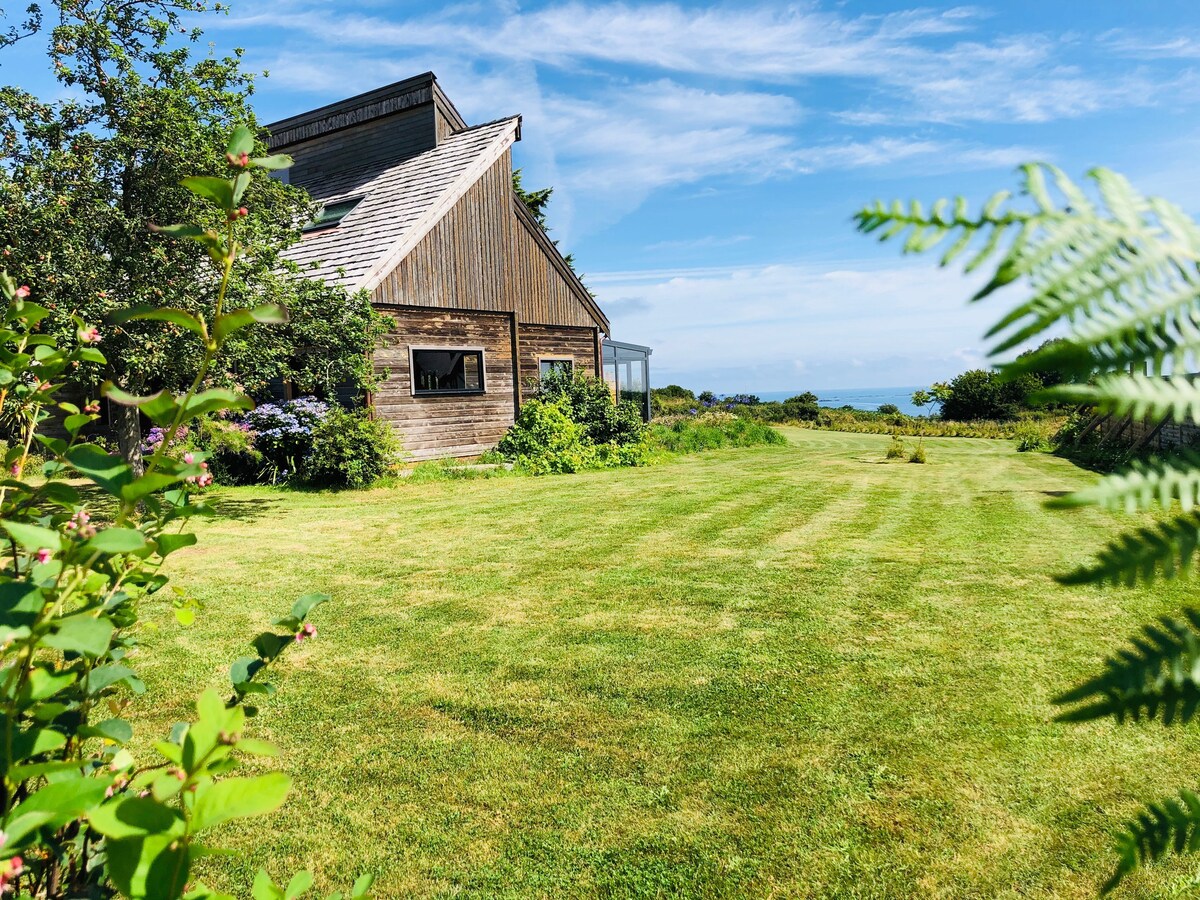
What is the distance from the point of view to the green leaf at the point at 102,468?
1.01 metres

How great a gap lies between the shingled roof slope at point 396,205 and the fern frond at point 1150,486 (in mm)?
14069

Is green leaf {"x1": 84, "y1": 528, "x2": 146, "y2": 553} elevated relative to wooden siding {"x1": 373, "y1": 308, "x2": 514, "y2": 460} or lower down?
lower down

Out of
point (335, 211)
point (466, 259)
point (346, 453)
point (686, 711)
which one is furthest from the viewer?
point (335, 211)

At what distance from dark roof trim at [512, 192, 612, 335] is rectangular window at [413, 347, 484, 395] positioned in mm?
3273

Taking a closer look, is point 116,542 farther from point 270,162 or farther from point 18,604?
point 270,162

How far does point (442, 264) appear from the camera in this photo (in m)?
15.4

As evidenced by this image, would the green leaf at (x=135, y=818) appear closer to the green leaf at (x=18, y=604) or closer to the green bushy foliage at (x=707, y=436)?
the green leaf at (x=18, y=604)

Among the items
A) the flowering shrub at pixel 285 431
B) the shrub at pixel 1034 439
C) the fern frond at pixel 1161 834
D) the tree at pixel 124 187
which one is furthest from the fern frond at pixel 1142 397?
the shrub at pixel 1034 439

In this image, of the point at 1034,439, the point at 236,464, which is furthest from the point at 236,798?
the point at 1034,439

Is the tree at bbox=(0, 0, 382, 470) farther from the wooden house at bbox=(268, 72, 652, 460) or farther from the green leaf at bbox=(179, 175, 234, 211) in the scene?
the green leaf at bbox=(179, 175, 234, 211)

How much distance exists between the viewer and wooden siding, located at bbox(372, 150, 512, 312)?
14.7 metres

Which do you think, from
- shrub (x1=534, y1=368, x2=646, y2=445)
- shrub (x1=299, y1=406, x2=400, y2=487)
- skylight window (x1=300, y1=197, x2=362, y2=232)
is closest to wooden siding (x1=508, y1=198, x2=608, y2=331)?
shrub (x1=534, y1=368, x2=646, y2=445)

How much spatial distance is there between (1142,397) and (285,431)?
13422 millimetres

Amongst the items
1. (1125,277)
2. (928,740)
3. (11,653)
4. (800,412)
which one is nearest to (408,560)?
(928,740)
